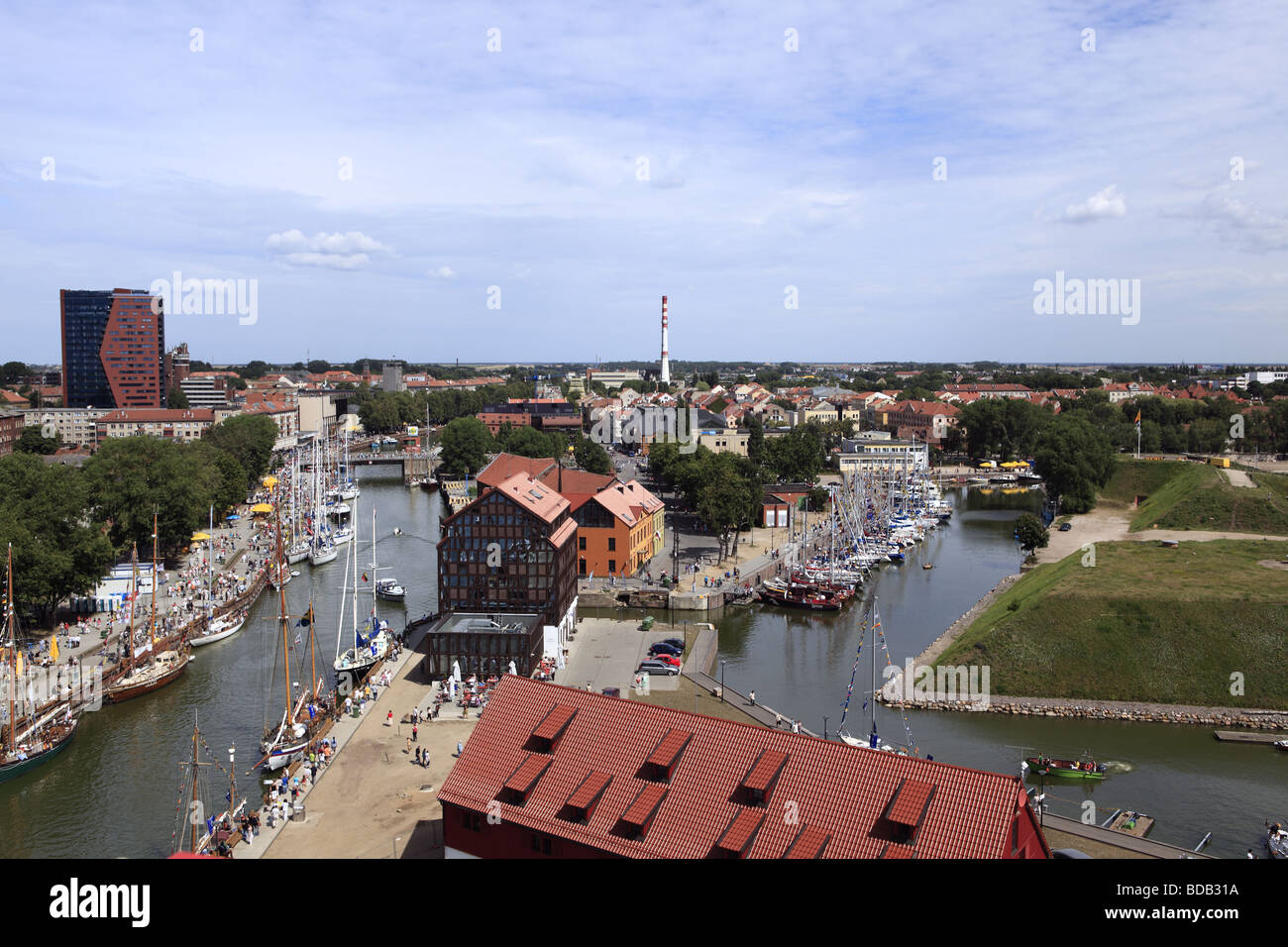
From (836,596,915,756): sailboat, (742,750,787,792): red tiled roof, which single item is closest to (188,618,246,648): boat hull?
(836,596,915,756): sailboat

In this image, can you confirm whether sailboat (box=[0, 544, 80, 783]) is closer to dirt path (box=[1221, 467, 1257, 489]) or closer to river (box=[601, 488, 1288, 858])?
river (box=[601, 488, 1288, 858])

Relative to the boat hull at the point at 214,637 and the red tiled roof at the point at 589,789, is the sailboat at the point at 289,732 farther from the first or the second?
the red tiled roof at the point at 589,789

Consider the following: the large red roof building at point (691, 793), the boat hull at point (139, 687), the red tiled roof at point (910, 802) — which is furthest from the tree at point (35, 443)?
the red tiled roof at point (910, 802)

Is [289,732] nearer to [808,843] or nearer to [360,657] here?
[360,657]
